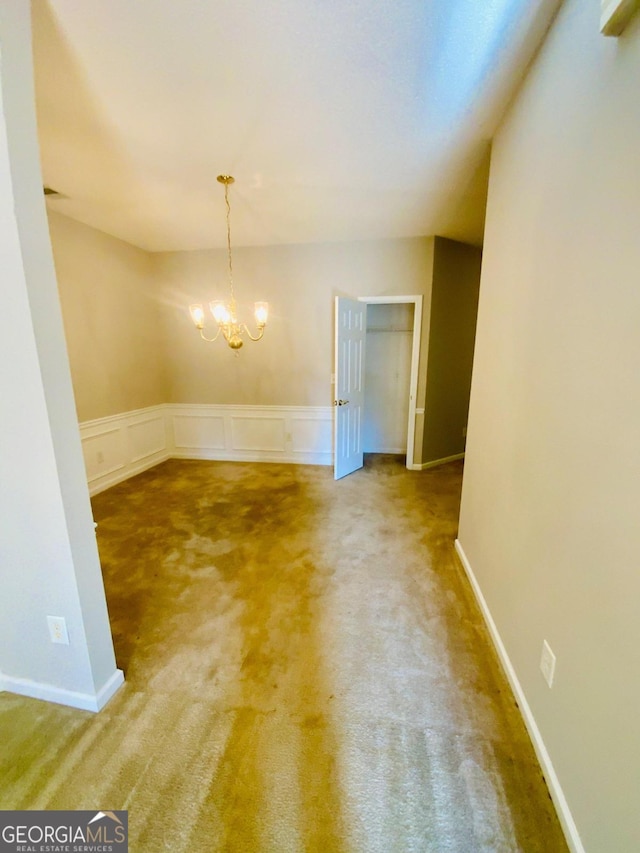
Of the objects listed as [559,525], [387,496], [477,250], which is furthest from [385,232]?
[559,525]

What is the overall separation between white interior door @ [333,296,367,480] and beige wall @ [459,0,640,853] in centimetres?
210

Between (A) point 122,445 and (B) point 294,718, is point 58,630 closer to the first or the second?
(B) point 294,718

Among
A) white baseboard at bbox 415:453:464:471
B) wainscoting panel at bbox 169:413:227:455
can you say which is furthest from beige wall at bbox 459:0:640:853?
wainscoting panel at bbox 169:413:227:455

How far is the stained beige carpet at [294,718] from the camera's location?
102 centimetres

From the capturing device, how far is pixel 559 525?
1.09m

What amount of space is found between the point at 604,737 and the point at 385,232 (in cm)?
397

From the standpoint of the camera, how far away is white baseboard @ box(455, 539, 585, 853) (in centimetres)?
95

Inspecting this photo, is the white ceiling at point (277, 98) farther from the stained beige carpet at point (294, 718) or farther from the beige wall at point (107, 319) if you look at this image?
the stained beige carpet at point (294, 718)

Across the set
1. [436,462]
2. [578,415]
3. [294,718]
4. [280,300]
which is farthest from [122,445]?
[578,415]

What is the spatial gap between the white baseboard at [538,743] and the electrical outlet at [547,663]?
0.23 m

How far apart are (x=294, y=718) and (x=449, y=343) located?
3.91m

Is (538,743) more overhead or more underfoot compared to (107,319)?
more underfoot

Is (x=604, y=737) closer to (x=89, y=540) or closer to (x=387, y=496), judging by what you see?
(x=89, y=540)

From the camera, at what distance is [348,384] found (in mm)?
3879
